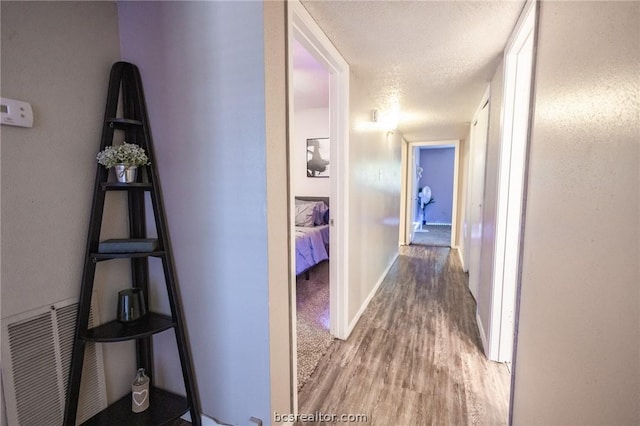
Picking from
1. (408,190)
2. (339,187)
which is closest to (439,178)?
(408,190)

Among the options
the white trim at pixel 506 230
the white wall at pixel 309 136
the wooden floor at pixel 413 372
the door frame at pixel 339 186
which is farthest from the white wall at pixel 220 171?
the white wall at pixel 309 136

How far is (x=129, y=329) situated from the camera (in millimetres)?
1291

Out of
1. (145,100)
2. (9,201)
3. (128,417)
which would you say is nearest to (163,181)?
(145,100)

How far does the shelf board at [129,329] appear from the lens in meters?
1.21

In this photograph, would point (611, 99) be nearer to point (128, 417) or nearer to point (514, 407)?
point (514, 407)

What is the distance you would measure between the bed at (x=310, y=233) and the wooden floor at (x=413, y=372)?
92 cm

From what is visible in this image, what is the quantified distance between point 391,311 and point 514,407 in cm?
148

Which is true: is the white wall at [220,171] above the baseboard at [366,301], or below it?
above

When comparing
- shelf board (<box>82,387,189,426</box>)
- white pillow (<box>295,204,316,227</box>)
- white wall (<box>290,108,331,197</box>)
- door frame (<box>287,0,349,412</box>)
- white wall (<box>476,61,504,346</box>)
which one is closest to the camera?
shelf board (<box>82,387,189,426</box>)

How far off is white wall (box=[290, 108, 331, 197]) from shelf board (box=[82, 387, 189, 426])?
3.27 metres

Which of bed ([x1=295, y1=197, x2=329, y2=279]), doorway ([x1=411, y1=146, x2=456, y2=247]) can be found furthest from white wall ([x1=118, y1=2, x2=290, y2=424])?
doorway ([x1=411, y1=146, x2=456, y2=247])

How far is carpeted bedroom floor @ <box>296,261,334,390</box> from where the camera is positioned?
201 centimetres

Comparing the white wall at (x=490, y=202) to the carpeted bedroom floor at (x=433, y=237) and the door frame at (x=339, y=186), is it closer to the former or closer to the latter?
the door frame at (x=339, y=186)

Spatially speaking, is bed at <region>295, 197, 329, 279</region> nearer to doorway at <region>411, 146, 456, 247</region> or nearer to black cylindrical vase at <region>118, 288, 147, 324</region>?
black cylindrical vase at <region>118, 288, 147, 324</region>
